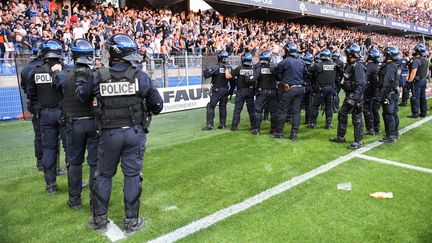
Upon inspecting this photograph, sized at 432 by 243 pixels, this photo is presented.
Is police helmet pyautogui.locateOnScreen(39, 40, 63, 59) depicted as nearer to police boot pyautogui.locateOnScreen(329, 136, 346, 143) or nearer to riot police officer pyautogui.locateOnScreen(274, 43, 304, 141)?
riot police officer pyautogui.locateOnScreen(274, 43, 304, 141)

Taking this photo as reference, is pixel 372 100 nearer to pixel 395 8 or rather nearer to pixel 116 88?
pixel 116 88

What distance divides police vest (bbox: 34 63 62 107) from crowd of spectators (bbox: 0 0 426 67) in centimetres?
479

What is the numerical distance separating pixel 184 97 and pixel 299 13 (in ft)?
66.1

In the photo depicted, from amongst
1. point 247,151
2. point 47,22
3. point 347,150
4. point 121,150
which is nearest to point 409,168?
point 347,150

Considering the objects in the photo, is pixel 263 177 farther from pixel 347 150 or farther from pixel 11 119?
pixel 11 119

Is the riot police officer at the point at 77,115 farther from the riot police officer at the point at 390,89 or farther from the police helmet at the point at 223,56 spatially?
the riot police officer at the point at 390,89

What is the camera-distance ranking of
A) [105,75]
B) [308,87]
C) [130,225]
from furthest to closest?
[308,87] < [130,225] < [105,75]

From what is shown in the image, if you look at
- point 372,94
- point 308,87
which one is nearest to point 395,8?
point 308,87

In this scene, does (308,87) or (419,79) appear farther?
(419,79)

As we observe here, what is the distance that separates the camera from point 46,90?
4832 millimetres

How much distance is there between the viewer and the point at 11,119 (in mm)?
10094

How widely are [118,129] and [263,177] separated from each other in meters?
2.67

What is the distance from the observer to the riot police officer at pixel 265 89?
8.00m

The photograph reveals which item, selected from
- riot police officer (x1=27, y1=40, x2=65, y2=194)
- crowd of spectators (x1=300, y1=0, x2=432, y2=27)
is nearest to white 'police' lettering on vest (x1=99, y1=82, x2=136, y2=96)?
riot police officer (x1=27, y1=40, x2=65, y2=194)
